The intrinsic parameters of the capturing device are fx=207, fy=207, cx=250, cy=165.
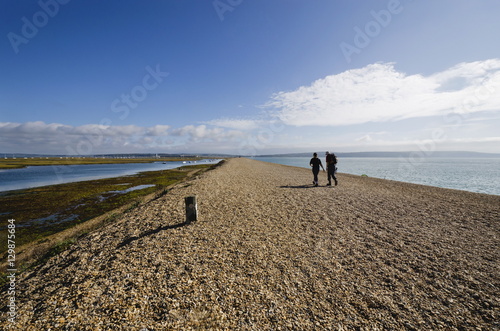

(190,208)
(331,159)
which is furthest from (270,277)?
(331,159)

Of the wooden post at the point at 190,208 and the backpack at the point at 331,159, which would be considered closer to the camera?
the wooden post at the point at 190,208

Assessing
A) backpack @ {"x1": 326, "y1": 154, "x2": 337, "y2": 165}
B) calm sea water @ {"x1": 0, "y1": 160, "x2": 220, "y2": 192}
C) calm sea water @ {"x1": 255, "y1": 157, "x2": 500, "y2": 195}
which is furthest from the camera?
calm sea water @ {"x1": 0, "y1": 160, "x2": 220, "y2": 192}

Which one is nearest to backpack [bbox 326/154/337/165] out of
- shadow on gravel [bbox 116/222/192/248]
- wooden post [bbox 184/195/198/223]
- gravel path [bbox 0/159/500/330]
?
gravel path [bbox 0/159/500/330]

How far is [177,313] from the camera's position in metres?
4.56

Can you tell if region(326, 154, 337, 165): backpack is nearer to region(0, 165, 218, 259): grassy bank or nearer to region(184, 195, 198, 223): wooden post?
region(184, 195, 198, 223): wooden post

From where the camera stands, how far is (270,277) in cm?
583

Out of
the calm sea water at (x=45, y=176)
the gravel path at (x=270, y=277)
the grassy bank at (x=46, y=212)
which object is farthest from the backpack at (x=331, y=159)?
the calm sea water at (x=45, y=176)

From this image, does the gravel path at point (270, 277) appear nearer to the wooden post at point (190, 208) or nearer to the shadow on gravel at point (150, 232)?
the shadow on gravel at point (150, 232)

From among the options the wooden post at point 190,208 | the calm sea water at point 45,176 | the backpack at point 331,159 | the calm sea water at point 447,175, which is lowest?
the calm sea water at point 447,175

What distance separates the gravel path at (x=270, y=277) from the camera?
14.6 feet

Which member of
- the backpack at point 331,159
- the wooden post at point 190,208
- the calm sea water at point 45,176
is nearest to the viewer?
the wooden post at point 190,208

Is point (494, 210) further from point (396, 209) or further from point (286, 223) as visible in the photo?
point (286, 223)

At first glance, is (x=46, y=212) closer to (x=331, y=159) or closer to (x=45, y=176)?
(x=331, y=159)

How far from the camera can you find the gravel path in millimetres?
4464
